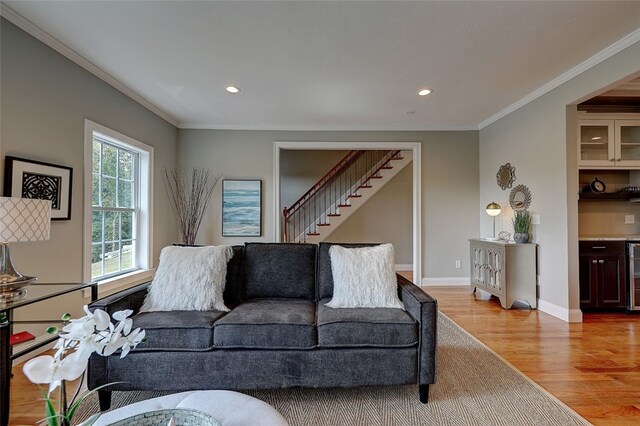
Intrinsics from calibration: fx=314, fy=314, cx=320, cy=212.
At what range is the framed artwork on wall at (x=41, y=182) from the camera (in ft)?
7.45

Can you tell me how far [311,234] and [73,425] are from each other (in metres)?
4.67

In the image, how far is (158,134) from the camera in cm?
444

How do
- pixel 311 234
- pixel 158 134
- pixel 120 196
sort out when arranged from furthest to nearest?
pixel 311 234, pixel 158 134, pixel 120 196

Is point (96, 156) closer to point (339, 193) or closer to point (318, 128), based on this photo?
point (318, 128)

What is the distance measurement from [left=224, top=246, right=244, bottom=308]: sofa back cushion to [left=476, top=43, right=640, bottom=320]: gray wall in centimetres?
335

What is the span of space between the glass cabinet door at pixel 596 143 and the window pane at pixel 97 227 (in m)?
5.53

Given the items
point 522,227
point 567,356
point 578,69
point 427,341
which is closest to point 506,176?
point 522,227

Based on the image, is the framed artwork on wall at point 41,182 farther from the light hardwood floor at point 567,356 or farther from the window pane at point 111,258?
the light hardwood floor at point 567,356

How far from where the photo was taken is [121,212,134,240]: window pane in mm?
3887

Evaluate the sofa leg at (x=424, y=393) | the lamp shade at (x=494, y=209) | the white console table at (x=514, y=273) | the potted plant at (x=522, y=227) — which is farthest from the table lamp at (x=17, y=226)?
the lamp shade at (x=494, y=209)

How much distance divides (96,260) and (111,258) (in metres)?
0.27

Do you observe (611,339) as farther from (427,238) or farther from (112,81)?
(112,81)

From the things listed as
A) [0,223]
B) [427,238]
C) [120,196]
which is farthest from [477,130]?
[0,223]

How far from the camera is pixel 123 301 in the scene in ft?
6.39
